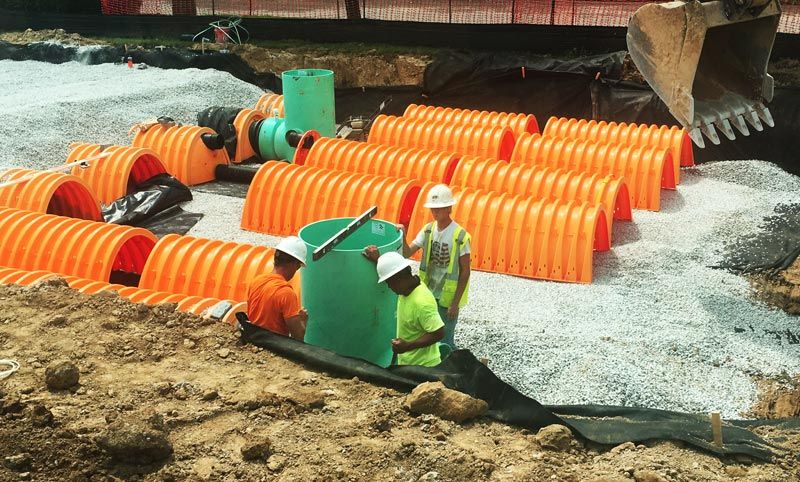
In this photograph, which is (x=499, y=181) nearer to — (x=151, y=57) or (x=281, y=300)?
(x=281, y=300)

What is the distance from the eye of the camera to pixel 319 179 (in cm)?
1114

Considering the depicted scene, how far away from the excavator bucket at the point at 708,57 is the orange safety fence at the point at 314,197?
3540 millimetres

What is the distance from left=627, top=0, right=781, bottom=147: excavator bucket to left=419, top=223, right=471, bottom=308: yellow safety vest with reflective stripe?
9.49 ft

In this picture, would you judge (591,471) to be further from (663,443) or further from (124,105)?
(124,105)

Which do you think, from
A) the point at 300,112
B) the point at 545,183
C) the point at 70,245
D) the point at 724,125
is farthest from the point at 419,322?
the point at 300,112

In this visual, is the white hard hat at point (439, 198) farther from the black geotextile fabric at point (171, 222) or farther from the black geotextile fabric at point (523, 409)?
the black geotextile fabric at point (171, 222)

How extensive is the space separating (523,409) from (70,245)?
19.0ft

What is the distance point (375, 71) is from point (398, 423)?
46.7 ft

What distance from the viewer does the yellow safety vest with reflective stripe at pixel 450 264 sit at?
6766 mm

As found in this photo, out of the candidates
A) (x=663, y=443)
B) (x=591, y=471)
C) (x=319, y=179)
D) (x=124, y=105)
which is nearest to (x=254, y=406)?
(x=591, y=471)

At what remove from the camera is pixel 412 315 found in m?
5.80

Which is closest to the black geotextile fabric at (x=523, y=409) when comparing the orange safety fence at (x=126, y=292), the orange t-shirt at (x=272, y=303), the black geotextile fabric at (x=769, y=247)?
the orange t-shirt at (x=272, y=303)

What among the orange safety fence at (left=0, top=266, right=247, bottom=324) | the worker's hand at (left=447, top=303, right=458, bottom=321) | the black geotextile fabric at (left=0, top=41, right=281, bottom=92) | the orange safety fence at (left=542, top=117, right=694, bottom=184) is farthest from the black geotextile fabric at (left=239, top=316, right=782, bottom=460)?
the black geotextile fabric at (left=0, top=41, right=281, bottom=92)

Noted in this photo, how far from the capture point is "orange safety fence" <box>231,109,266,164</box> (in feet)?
47.7
